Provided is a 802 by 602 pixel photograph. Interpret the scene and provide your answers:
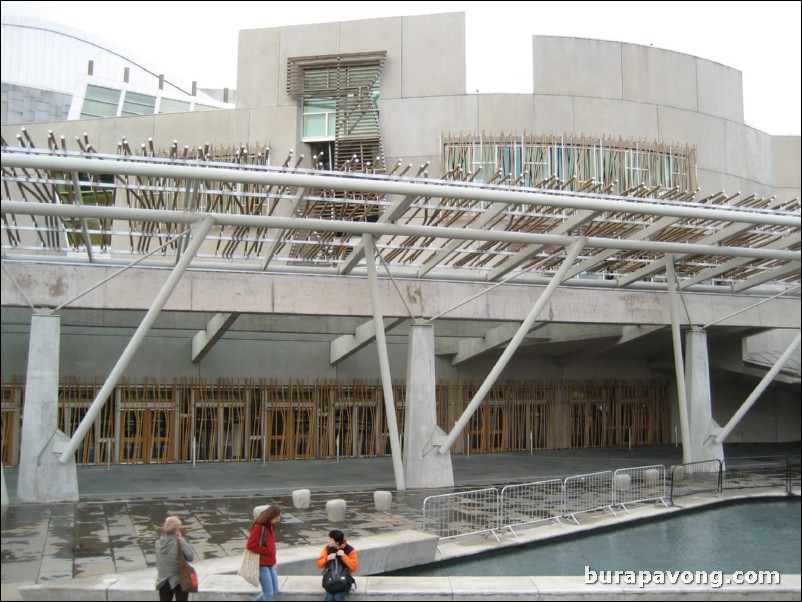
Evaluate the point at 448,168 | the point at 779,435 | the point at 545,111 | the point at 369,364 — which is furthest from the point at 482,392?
the point at 779,435

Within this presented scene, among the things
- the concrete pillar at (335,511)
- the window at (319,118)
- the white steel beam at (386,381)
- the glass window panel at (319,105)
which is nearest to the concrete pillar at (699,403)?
the white steel beam at (386,381)

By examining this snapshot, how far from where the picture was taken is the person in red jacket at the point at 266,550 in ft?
30.1

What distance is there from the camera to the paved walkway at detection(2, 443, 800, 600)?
Answer: 1138 cm

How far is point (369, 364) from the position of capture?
2788cm

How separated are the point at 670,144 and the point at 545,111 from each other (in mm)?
5215

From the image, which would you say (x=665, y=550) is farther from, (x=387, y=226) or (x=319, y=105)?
(x=319, y=105)

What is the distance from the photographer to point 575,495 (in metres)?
17.2

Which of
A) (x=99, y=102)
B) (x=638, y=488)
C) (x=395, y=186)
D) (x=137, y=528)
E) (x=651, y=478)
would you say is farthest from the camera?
(x=99, y=102)

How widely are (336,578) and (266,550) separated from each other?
2.88ft

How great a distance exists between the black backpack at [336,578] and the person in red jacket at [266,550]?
2.08 ft

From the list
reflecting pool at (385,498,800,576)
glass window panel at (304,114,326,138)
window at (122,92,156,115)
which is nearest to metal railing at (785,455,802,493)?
reflecting pool at (385,498,800,576)

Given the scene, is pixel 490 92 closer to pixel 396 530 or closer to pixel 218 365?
pixel 218 365

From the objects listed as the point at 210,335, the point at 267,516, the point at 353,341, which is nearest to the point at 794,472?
the point at 353,341

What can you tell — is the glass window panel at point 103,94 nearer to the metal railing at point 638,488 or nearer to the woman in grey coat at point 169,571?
the metal railing at point 638,488
